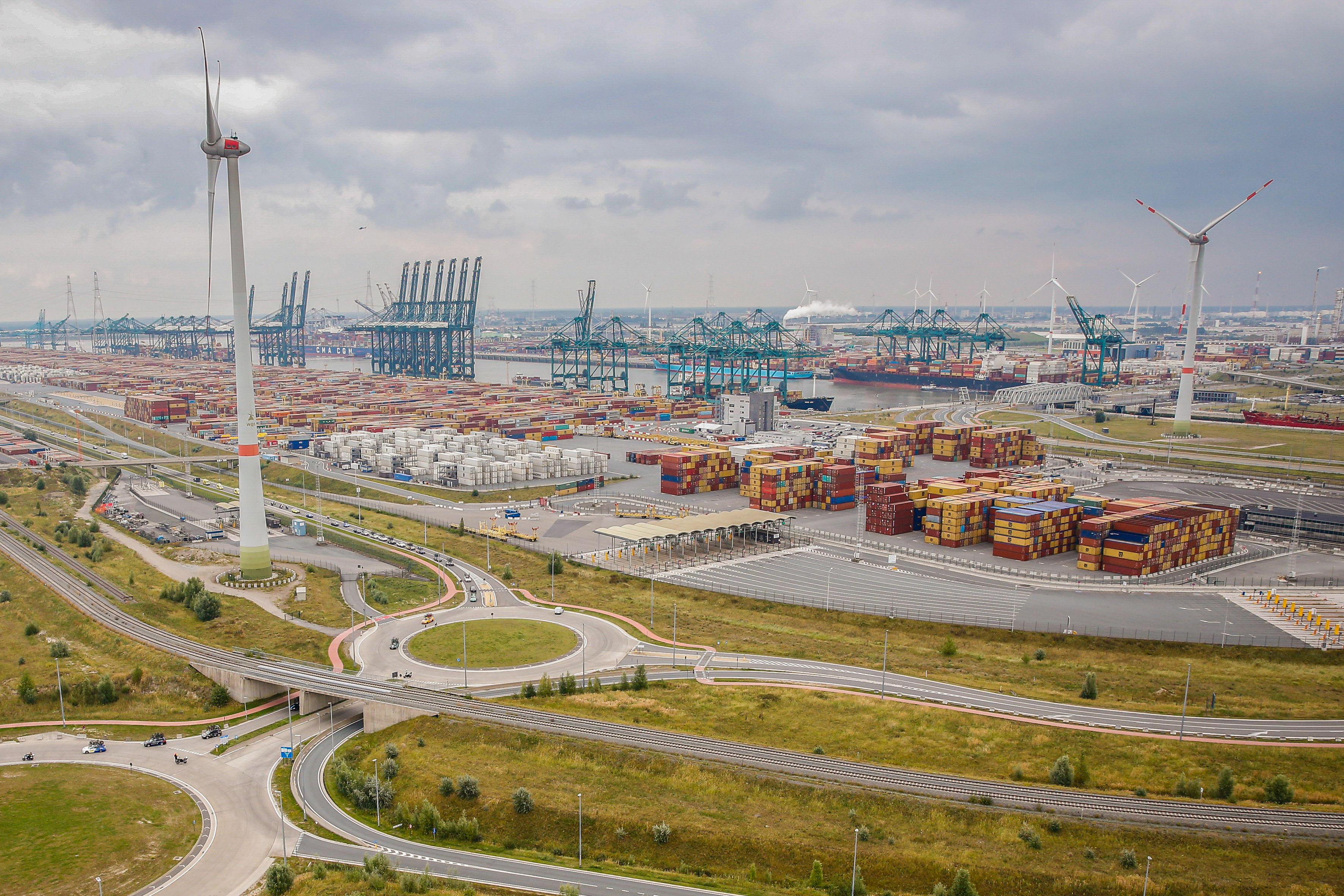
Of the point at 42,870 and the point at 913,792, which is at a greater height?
the point at 913,792

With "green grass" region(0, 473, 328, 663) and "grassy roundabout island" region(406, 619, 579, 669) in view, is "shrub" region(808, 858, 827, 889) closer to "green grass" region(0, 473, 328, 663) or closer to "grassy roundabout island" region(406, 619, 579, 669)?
"grassy roundabout island" region(406, 619, 579, 669)

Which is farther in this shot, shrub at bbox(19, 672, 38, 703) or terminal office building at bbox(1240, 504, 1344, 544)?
terminal office building at bbox(1240, 504, 1344, 544)

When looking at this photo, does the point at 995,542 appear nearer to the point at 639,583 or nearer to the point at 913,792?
the point at 639,583

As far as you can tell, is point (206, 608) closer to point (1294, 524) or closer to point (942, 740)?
point (942, 740)

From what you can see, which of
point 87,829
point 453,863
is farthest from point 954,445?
point 87,829

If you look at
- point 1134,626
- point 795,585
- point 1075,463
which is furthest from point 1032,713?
point 1075,463

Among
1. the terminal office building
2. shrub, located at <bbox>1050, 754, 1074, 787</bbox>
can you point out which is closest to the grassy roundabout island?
shrub, located at <bbox>1050, 754, 1074, 787</bbox>
